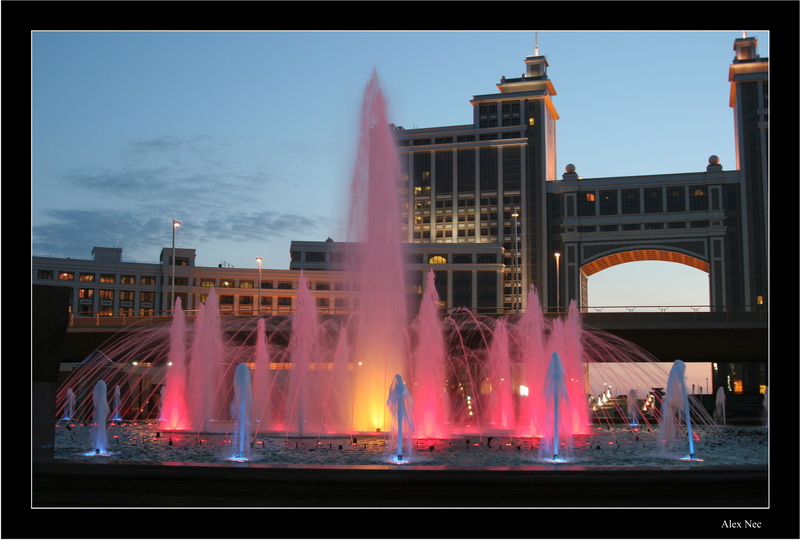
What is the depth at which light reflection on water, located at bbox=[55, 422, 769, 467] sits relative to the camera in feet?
62.7

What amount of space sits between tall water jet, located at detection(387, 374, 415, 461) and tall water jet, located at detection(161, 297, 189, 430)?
1199 cm

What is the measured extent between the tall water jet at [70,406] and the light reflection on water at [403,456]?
19661mm

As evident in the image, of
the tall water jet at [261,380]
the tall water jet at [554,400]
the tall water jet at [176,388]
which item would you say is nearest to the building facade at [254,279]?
the tall water jet at [261,380]

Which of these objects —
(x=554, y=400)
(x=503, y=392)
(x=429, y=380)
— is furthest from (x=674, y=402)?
(x=503, y=392)

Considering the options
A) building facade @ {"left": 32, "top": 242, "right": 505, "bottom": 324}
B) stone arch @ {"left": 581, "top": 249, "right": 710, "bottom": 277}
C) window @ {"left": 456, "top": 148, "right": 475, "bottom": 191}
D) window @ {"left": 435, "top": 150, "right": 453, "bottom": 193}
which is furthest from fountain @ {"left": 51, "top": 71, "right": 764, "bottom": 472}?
window @ {"left": 435, "top": 150, "right": 453, "bottom": 193}

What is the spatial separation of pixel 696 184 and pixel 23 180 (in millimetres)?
111455

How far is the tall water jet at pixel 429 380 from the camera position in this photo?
2748 centimetres

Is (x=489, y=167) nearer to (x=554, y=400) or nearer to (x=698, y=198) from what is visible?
(x=698, y=198)

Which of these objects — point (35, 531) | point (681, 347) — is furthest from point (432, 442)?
point (681, 347)

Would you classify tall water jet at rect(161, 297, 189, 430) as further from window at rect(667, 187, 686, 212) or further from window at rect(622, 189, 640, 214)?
window at rect(667, 187, 686, 212)

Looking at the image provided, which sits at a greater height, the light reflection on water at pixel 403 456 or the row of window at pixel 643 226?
the row of window at pixel 643 226

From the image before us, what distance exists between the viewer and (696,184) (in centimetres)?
11069

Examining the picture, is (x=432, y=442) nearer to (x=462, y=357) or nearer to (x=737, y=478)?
(x=737, y=478)

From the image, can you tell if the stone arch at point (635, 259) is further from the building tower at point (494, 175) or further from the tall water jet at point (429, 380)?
the tall water jet at point (429, 380)
